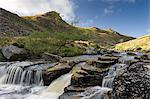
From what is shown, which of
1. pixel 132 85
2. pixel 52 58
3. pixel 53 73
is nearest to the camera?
pixel 132 85

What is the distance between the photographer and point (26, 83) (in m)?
21.6

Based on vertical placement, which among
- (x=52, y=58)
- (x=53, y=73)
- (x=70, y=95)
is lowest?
(x=70, y=95)

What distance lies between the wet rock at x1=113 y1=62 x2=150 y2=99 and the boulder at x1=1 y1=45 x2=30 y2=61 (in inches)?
877

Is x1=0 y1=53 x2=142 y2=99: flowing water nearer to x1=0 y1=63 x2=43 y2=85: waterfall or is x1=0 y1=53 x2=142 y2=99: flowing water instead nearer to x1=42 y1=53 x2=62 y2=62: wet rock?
x1=0 y1=63 x2=43 y2=85: waterfall

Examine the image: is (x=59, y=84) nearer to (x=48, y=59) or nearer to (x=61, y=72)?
(x=61, y=72)

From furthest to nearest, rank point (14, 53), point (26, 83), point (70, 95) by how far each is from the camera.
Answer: point (14, 53) → point (26, 83) → point (70, 95)

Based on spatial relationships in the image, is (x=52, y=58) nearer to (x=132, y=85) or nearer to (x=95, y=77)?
(x=95, y=77)

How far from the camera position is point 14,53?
30.1 m

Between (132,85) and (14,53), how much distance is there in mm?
22898

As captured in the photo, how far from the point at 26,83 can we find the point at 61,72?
Answer: 2.97 meters

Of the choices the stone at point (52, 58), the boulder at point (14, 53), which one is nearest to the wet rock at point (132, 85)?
the stone at point (52, 58)

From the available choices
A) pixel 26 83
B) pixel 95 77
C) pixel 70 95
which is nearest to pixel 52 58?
pixel 26 83

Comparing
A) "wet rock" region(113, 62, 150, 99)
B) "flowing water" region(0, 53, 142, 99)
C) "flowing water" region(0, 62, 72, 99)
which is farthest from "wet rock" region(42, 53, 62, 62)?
"wet rock" region(113, 62, 150, 99)

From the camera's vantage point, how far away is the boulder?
29875 millimetres
